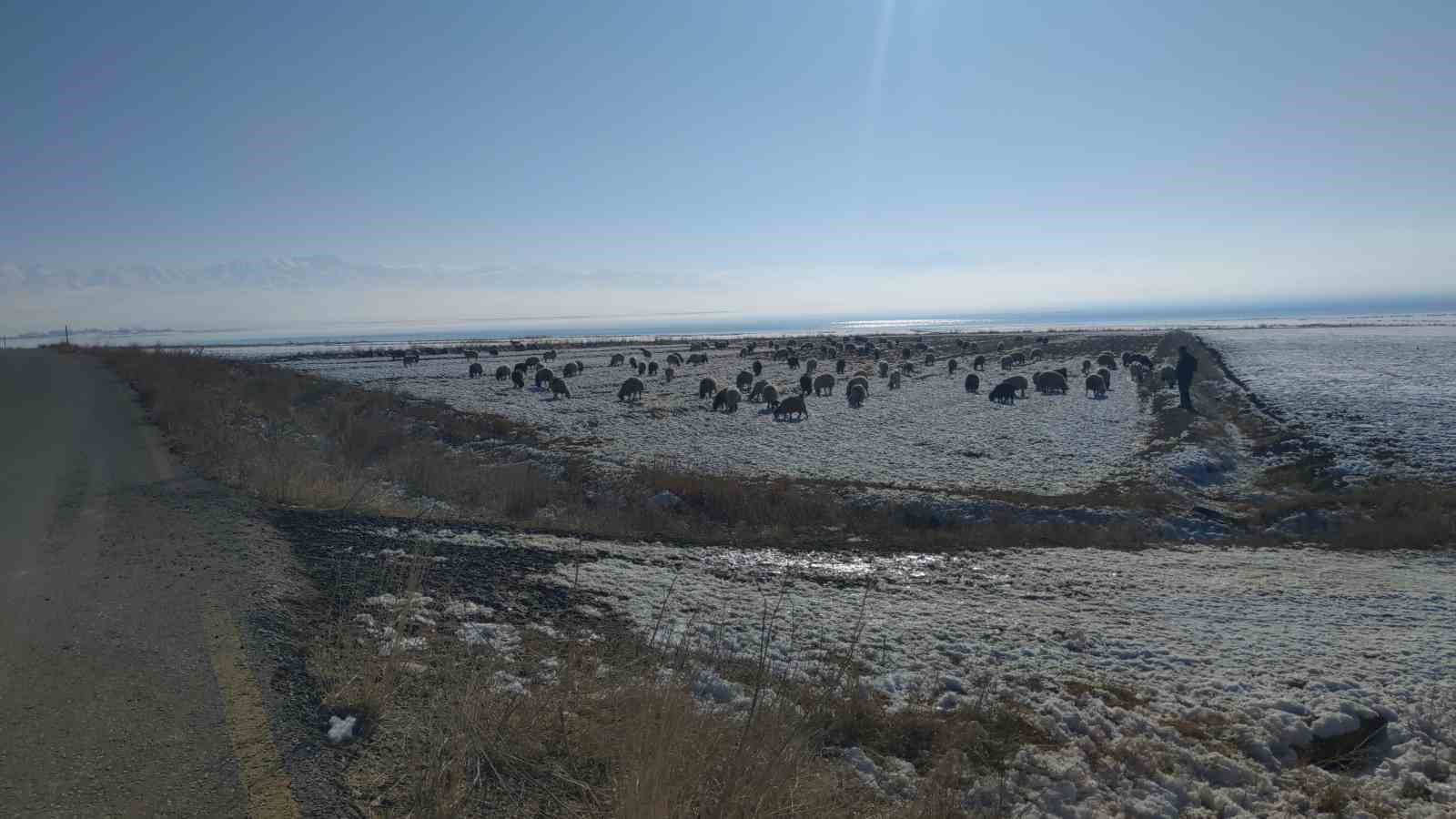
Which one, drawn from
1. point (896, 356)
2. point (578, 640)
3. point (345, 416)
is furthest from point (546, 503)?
point (896, 356)

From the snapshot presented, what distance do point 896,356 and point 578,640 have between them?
195 feet

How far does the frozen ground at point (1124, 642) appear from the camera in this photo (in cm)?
588

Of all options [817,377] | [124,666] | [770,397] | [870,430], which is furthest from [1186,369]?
[124,666]

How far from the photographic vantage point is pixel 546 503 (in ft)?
53.0

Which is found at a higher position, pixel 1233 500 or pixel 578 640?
pixel 578 640

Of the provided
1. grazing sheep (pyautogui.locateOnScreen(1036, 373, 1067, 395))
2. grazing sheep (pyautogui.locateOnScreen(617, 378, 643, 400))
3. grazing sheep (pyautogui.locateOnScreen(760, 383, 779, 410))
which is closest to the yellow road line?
grazing sheep (pyautogui.locateOnScreen(760, 383, 779, 410))

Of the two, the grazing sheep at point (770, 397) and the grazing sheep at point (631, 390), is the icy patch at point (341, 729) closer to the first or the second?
Answer: the grazing sheep at point (770, 397)

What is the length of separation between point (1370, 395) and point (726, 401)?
24.5m

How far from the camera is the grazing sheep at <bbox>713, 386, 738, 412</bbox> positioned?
108 ft

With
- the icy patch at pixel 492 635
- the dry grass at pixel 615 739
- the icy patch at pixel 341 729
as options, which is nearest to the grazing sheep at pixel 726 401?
the icy patch at pixel 492 635

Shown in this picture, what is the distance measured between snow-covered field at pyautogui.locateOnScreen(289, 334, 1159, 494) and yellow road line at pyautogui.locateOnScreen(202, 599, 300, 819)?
48.7 feet

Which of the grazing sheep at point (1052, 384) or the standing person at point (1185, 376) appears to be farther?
the grazing sheep at point (1052, 384)

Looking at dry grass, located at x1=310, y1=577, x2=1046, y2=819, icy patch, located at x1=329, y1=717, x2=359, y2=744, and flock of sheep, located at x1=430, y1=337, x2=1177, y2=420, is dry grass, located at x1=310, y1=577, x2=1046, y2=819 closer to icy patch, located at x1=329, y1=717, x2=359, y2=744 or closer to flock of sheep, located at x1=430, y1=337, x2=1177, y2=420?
icy patch, located at x1=329, y1=717, x2=359, y2=744

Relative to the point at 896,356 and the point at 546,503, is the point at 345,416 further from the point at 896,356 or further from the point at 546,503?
the point at 896,356
